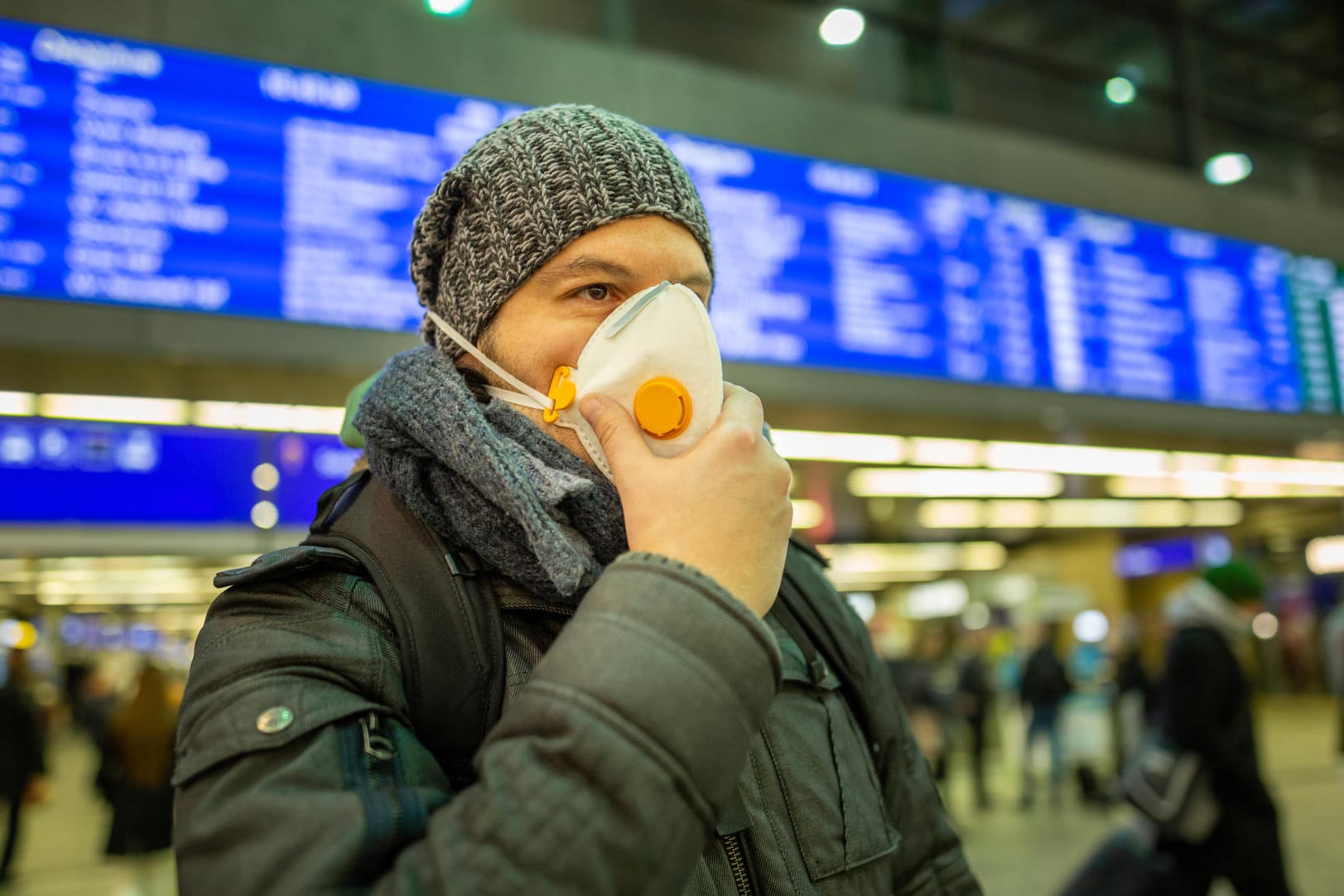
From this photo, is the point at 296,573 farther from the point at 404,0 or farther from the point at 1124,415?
the point at 1124,415

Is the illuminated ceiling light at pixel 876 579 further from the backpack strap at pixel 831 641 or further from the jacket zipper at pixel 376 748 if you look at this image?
the jacket zipper at pixel 376 748

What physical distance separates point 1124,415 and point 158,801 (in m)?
5.94

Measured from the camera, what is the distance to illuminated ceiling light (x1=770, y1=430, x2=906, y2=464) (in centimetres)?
584

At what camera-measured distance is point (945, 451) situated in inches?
263

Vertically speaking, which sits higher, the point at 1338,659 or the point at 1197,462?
the point at 1197,462

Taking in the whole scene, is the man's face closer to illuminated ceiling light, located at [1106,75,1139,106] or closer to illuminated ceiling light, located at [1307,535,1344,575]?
illuminated ceiling light, located at [1106,75,1139,106]

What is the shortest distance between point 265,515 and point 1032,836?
19.8 feet

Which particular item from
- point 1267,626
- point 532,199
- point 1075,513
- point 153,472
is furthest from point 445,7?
point 1267,626

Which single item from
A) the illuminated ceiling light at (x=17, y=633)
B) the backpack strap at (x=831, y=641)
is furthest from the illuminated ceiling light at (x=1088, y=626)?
the backpack strap at (x=831, y=641)

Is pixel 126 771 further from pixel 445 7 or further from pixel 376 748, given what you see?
pixel 376 748

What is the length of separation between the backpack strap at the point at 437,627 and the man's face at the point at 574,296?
20cm

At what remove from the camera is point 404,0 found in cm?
487

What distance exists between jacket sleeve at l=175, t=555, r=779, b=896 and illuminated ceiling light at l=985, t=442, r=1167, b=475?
20.6ft

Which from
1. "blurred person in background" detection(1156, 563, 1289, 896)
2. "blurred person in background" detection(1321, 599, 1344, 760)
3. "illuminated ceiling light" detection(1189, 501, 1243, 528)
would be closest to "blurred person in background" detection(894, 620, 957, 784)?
"blurred person in background" detection(1321, 599, 1344, 760)
